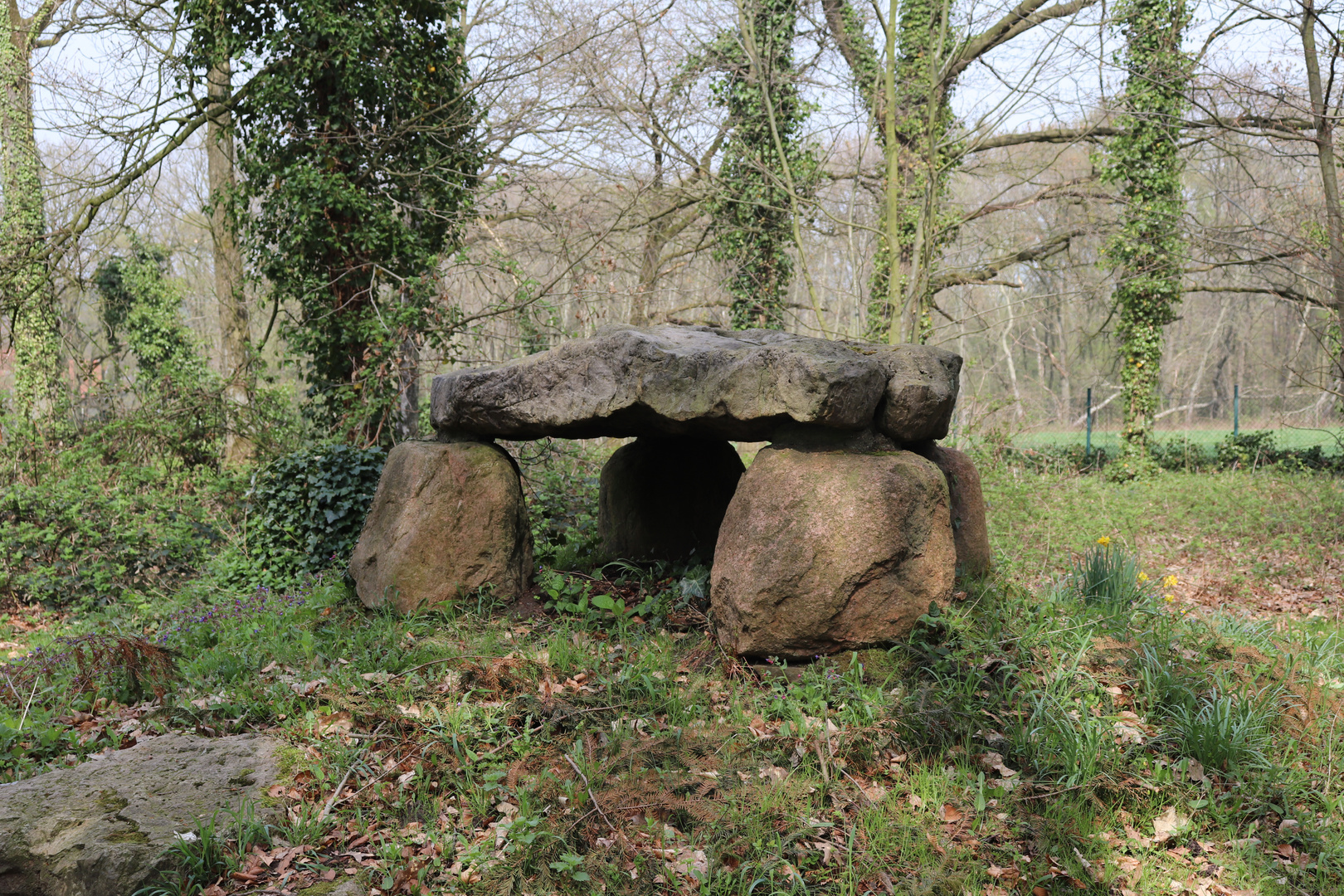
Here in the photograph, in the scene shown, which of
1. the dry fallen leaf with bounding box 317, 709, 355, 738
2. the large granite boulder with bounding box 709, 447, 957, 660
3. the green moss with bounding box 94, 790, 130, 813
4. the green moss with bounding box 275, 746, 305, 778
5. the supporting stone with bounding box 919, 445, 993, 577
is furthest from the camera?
the supporting stone with bounding box 919, 445, 993, 577

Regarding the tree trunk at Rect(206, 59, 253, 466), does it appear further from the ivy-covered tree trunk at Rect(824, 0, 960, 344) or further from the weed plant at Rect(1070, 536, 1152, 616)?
the weed plant at Rect(1070, 536, 1152, 616)

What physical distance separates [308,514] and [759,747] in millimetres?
4820

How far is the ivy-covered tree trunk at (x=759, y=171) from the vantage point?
11.2 meters

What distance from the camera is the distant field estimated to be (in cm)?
1527

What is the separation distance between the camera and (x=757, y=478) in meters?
4.33

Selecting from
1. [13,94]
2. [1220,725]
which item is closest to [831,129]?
[1220,725]

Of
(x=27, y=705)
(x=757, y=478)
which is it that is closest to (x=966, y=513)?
(x=757, y=478)

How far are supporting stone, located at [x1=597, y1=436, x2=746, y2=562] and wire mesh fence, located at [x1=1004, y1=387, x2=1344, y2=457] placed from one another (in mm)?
6046

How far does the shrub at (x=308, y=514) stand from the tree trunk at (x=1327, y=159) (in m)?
8.73

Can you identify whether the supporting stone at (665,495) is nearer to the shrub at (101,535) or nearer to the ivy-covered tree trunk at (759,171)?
the shrub at (101,535)

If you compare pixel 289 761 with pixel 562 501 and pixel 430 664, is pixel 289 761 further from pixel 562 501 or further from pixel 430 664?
pixel 562 501

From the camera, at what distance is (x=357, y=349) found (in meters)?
8.89

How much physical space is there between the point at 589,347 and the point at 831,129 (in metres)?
7.36

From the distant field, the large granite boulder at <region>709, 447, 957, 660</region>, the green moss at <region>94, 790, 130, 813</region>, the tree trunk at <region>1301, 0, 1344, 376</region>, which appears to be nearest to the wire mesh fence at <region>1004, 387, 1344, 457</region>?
the distant field
